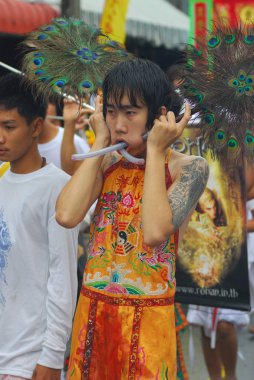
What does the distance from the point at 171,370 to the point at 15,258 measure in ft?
2.74

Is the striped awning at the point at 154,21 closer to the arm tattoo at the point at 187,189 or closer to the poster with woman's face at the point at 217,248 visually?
the poster with woman's face at the point at 217,248

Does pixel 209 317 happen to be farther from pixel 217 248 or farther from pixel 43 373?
pixel 43 373

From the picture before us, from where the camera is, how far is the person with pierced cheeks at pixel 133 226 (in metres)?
2.92

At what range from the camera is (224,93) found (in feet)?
9.97

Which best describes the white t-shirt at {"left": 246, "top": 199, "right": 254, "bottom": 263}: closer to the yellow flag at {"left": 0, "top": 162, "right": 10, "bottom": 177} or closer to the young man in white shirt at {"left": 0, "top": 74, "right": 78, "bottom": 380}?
the yellow flag at {"left": 0, "top": 162, "right": 10, "bottom": 177}

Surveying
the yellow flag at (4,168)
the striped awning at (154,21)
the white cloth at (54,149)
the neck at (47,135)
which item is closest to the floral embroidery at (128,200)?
the yellow flag at (4,168)

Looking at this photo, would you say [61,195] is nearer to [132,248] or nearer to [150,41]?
[132,248]

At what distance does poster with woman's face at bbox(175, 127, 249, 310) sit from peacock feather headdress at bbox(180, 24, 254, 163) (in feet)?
5.68

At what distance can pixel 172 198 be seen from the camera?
2.99 m

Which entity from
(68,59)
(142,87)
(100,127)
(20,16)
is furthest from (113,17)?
(142,87)

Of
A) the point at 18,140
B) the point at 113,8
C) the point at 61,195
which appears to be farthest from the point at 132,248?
the point at 113,8

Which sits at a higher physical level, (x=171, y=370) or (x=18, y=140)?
(x=18, y=140)

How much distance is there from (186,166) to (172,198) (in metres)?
0.17

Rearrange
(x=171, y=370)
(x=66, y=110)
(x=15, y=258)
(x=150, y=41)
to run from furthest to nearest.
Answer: (x=150, y=41)
(x=66, y=110)
(x=15, y=258)
(x=171, y=370)
